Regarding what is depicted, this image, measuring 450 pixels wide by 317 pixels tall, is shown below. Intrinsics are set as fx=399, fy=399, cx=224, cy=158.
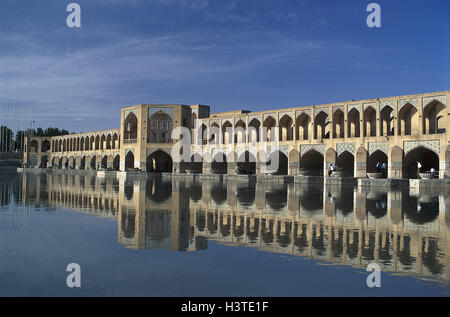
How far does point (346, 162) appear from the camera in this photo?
28.2m

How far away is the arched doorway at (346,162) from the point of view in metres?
26.9

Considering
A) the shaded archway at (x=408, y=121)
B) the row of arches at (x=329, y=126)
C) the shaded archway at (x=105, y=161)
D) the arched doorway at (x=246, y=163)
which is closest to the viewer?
the row of arches at (x=329, y=126)

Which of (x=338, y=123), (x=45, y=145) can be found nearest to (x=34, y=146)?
(x=45, y=145)

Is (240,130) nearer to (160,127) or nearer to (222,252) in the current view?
(160,127)

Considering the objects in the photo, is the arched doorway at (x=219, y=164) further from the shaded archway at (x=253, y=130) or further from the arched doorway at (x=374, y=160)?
the arched doorway at (x=374, y=160)

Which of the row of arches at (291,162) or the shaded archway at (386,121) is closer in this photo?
the row of arches at (291,162)

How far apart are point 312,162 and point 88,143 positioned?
111ft

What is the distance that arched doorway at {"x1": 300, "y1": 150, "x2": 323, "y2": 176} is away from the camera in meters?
29.1

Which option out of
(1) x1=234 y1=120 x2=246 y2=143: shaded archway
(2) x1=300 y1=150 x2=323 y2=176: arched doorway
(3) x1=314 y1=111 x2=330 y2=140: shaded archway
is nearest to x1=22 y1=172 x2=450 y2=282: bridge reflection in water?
(2) x1=300 y1=150 x2=323 y2=176: arched doorway

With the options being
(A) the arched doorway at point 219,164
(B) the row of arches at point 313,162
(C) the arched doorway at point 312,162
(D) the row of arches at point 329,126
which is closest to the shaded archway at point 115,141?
(D) the row of arches at point 329,126

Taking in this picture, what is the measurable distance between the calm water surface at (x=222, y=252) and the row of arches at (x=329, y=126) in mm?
18291
